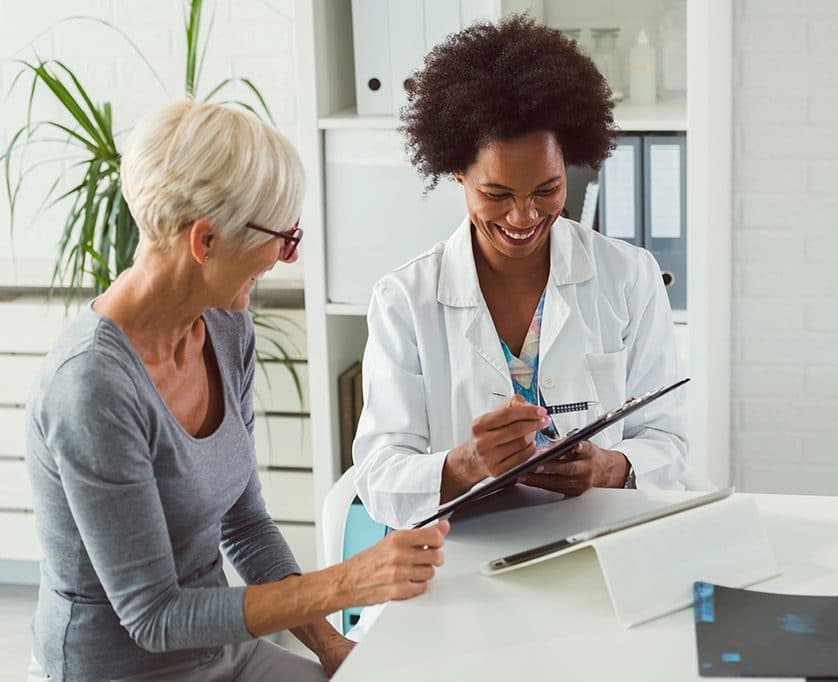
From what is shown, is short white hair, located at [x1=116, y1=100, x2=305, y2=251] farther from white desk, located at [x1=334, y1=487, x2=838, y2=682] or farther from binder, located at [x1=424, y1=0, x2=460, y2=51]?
binder, located at [x1=424, y1=0, x2=460, y2=51]

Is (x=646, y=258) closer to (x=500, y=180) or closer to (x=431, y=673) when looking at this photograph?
(x=500, y=180)

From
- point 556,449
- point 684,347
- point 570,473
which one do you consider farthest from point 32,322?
point 556,449

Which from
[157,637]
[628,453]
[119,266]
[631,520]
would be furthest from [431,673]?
[119,266]

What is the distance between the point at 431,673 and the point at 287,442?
2.04 meters

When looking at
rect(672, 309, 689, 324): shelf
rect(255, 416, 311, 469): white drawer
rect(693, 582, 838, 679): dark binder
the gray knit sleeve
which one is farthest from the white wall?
rect(693, 582, 838, 679): dark binder

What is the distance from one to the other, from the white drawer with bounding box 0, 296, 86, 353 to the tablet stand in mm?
Result: 2094

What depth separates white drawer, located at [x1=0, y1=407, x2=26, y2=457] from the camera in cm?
323

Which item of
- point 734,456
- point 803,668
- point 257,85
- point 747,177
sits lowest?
point 734,456

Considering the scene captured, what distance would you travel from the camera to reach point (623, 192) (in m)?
2.59

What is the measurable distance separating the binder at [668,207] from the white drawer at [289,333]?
934 mm

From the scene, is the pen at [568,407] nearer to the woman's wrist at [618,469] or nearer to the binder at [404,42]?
the woman's wrist at [618,469]

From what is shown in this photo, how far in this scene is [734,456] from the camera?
288cm

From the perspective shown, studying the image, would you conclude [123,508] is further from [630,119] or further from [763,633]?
[630,119]

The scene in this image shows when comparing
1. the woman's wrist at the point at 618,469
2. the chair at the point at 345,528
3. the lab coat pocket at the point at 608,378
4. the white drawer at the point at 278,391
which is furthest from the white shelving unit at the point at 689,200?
the woman's wrist at the point at 618,469
